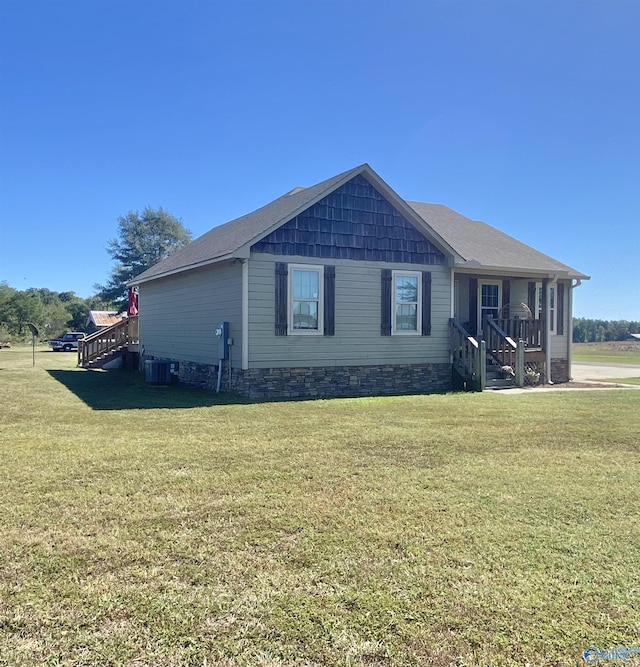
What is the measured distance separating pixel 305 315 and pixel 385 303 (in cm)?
220

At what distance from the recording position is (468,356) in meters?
13.8

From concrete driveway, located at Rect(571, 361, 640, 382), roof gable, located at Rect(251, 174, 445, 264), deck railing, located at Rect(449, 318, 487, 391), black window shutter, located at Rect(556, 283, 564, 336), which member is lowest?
concrete driveway, located at Rect(571, 361, 640, 382)

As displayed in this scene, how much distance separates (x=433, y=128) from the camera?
15.3m

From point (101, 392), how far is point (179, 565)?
33.7 feet

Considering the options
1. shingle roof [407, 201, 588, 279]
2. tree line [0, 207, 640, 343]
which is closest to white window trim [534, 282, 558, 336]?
shingle roof [407, 201, 588, 279]

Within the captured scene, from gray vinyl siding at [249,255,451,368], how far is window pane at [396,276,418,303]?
30 centimetres

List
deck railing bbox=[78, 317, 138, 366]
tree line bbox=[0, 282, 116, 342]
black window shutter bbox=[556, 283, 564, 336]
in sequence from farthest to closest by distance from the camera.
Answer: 1. tree line bbox=[0, 282, 116, 342]
2. deck railing bbox=[78, 317, 138, 366]
3. black window shutter bbox=[556, 283, 564, 336]

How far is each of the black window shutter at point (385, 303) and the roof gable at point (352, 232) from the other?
419 mm

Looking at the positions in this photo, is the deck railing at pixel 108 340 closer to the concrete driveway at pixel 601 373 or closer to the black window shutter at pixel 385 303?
the black window shutter at pixel 385 303

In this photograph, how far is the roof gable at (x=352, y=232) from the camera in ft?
39.8

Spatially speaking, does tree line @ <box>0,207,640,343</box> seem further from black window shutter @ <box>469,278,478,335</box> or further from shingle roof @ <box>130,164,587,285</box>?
black window shutter @ <box>469,278,478,335</box>

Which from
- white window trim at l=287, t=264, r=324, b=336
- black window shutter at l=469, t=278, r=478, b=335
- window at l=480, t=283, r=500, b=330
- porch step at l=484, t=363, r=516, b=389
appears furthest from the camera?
window at l=480, t=283, r=500, b=330

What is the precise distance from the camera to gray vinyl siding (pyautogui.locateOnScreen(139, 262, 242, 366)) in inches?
482

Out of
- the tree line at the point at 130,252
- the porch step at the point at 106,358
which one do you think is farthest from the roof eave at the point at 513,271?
the tree line at the point at 130,252
